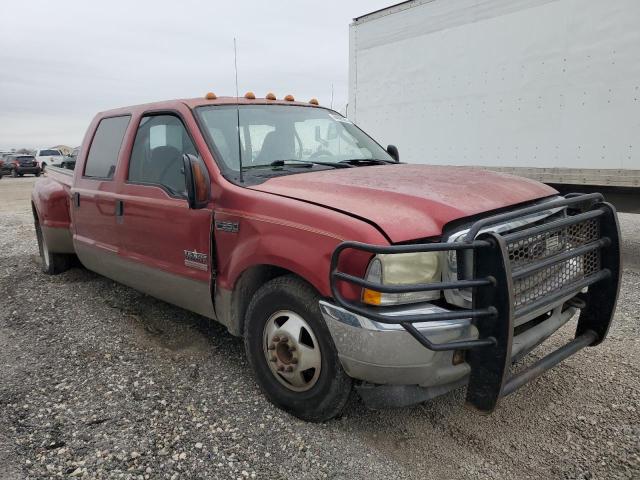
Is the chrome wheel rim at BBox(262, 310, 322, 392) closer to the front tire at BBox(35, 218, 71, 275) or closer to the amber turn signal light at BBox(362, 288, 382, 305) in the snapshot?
the amber turn signal light at BBox(362, 288, 382, 305)

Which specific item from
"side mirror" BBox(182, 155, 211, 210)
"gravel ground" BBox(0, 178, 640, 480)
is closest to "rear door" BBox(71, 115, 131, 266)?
"gravel ground" BBox(0, 178, 640, 480)

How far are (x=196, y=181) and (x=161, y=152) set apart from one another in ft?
2.98

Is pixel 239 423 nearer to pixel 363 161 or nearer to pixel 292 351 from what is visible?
pixel 292 351

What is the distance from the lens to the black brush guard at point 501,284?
218cm

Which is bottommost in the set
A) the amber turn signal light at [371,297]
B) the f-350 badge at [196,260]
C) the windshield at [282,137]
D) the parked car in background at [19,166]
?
the parked car in background at [19,166]

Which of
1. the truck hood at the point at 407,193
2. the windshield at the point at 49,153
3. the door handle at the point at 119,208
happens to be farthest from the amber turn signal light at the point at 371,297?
the windshield at the point at 49,153

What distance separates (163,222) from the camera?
354cm

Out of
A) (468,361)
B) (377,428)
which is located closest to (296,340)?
(377,428)

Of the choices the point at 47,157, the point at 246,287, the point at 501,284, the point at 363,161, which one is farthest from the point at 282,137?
the point at 47,157

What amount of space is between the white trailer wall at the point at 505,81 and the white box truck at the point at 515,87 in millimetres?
12

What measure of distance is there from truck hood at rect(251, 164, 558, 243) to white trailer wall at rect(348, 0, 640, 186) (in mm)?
3063

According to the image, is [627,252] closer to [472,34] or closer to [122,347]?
[472,34]

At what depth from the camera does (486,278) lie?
2.20 metres

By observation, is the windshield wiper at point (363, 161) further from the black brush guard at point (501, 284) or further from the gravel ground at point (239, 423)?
the gravel ground at point (239, 423)
